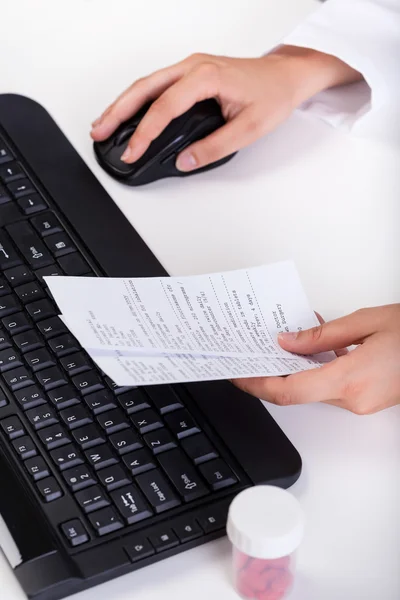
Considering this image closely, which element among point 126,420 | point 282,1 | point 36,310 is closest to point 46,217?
point 36,310

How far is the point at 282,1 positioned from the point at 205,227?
1.41 feet

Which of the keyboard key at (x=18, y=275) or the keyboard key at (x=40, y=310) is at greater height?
the keyboard key at (x=18, y=275)

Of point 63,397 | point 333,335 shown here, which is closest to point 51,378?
point 63,397

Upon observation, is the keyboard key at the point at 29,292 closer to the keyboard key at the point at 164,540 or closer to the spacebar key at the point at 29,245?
the spacebar key at the point at 29,245

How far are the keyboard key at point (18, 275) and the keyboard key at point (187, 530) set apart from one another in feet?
0.84

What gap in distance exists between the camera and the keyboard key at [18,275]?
2.39ft

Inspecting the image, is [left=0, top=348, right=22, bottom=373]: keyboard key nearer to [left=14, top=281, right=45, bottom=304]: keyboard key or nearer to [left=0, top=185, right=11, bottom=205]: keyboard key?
[left=14, top=281, right=45, bottom=304]: keyboard key

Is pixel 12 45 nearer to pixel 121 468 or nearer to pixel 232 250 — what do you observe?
pixel 232 250

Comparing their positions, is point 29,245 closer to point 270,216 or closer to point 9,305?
point 9,305

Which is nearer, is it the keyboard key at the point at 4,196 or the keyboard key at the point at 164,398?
the keyboard key at the point at 164,398

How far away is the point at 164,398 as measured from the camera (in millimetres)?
657

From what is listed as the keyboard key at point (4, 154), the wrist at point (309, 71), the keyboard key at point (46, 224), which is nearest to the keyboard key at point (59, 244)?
the keyboard key at point (46, 224)

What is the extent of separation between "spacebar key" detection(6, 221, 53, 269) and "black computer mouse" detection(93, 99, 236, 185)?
0.14 meters

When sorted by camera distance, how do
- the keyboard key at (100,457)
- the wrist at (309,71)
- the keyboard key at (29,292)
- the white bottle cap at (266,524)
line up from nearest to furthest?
the white bottle cap at (266,524)
the keyboard key at (100,457)
the keyboard key at (29,292)
the wrist at (309,71)
